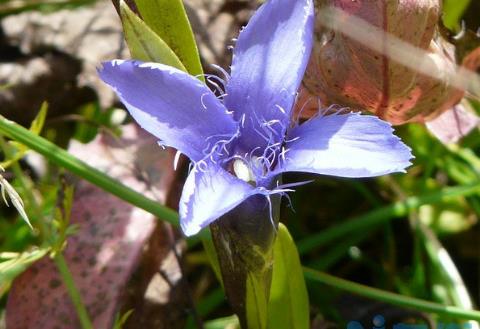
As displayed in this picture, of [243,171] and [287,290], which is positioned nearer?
[243,171]

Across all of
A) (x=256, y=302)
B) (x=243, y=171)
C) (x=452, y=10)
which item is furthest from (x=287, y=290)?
(x=452, y=10)

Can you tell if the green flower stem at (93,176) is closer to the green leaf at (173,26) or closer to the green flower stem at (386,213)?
the green leaf at (173,26)

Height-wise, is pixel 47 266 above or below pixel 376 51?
below

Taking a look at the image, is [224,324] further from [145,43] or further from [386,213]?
[145,43]

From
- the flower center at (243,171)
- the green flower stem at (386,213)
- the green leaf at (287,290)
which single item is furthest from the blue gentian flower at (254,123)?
the green flower stem at (386,213)

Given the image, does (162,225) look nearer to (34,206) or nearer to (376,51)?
(34,206)

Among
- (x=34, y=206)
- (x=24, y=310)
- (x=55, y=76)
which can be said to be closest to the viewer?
(x=34, y=206)

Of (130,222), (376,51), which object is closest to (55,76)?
(130,222)
